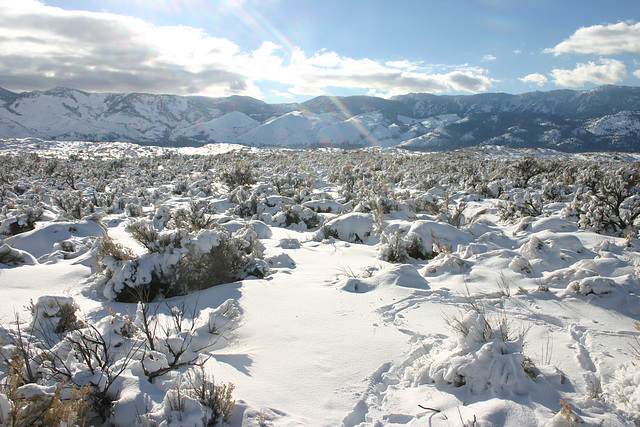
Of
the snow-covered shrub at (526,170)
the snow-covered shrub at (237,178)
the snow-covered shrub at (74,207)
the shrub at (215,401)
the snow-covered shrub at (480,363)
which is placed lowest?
the snow-covered shrub at (74,207)

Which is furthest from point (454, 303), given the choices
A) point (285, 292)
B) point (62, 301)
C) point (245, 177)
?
point (245, 177)

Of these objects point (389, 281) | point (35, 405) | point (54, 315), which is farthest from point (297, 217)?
point (35, 405)

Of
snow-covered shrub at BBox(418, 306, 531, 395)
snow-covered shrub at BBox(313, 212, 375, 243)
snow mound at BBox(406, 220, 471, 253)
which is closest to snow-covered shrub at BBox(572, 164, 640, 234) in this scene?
snow mound at BBox(406, 220, 471, 253)

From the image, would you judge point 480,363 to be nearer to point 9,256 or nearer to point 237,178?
point 9,256

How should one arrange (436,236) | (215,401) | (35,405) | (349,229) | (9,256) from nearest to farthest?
1. (35,405)
2. (215,401)
3. (9,256)
4. (436,236)
5. (349,229)

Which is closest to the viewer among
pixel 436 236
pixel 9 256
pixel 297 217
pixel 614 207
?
pixel 9 256

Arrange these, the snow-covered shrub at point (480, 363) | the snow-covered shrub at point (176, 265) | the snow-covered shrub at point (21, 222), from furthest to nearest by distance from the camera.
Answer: the snow-covered shrub at point (21, 222) → the snow-covered shrub at point (176, 265) → the snow-covered shrub at point (480, 363)

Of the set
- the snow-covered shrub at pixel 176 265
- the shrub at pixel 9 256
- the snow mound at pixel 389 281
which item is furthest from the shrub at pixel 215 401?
the shrub at pixel 9 256

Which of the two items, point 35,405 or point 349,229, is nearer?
point 35,405

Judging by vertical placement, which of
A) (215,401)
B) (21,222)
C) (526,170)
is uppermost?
(526,170)

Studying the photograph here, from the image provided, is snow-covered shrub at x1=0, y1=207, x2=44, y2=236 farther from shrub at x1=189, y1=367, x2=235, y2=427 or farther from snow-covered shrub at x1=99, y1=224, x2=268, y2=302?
shrub at x1=189, y1=367, x2=235, y2=427

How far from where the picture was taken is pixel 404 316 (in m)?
3.25

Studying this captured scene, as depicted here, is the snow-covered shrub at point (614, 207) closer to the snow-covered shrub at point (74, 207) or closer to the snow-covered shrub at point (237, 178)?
the snow-covered shrub at point (237, 178)

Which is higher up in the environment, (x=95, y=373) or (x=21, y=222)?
(x=95, y=373)
